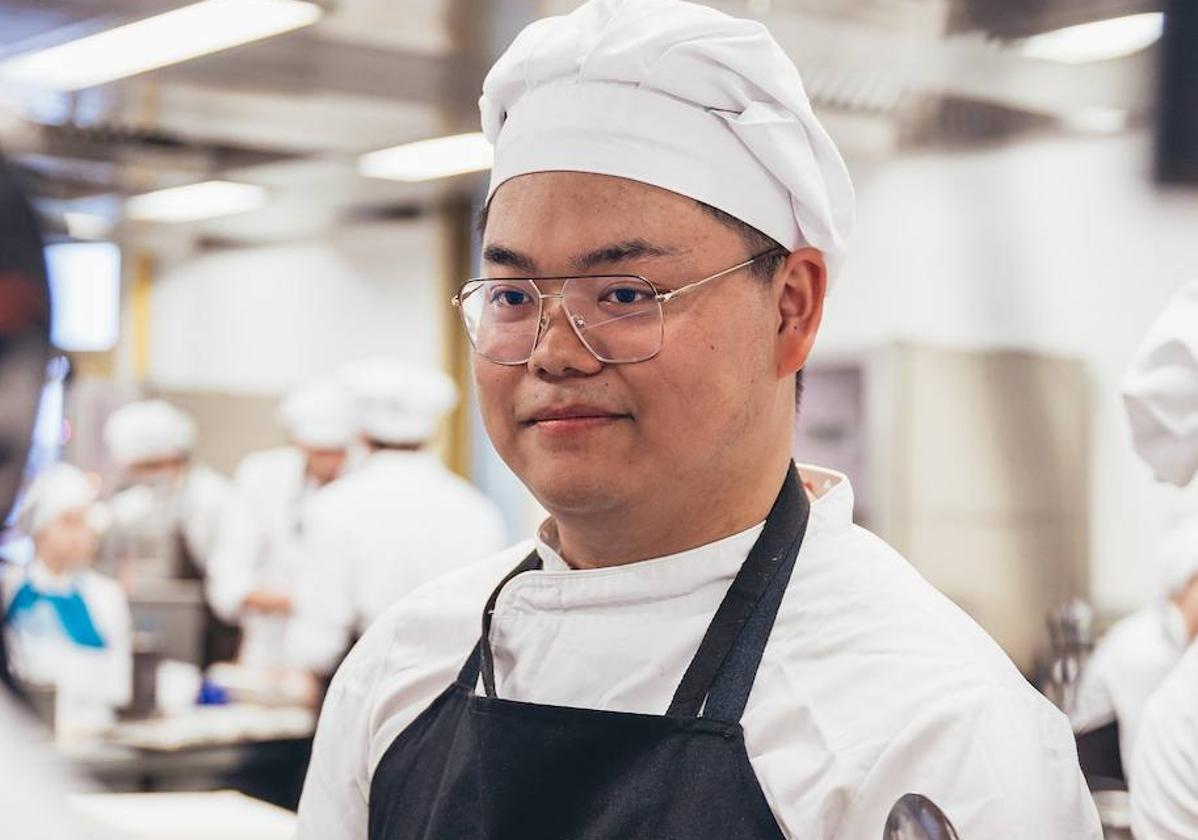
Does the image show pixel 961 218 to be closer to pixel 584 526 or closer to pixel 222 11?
pixel 222 11

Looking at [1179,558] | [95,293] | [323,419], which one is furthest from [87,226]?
[1179,558]

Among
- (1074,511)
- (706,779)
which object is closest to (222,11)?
(1074,511)

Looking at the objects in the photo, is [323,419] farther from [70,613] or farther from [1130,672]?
[1130,672]

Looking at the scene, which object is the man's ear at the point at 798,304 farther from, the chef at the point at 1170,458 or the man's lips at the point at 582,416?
the chef at the point at 1170,458

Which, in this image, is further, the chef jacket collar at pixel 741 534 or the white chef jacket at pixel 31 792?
the chef jacket collar at pixel 741 534

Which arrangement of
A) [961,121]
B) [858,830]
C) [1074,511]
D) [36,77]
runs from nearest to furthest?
[858,830]
[1074,511]
[961,121]
[36,77]

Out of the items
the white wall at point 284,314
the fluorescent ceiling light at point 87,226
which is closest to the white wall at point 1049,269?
the white wall at point 284,314

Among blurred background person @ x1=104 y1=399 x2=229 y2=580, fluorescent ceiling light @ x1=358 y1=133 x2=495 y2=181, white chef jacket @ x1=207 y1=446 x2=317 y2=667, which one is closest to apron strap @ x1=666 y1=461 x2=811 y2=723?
white chef jacket @ x1=207 y1=446 x2=317 y2=667

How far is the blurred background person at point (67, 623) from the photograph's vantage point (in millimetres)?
4281

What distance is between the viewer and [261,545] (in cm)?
592

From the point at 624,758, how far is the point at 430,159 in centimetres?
496

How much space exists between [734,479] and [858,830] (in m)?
0.28

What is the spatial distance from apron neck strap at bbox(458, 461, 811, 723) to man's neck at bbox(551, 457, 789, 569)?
19mm

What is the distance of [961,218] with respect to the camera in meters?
4.06
